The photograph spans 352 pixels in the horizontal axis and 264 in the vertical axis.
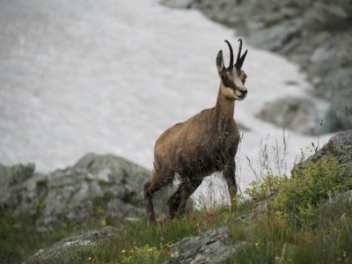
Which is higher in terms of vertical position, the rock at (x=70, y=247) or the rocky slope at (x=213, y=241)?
the rocky slope at (x=213, y=241)

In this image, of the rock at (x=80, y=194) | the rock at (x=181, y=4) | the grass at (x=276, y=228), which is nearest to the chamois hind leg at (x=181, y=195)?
the grass at (x=276, y=228)

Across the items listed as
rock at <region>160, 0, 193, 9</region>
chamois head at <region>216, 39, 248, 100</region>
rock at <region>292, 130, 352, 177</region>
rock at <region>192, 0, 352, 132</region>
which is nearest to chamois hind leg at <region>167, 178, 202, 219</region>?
chamois head at <region>216, 39, 248, 100</region>

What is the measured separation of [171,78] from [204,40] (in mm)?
4083

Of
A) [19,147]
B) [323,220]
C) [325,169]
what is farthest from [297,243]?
[19,147]

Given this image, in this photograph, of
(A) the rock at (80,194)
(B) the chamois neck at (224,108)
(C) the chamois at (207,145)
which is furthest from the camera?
(A) the rock at (80,194)

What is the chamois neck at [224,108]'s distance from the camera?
11172 mm

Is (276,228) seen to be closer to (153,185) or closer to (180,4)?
Result: (153,185)

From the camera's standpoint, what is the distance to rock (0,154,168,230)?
56.6 ft

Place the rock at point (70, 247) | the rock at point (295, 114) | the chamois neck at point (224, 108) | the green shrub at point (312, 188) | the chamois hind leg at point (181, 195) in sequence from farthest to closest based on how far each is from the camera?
the rock at point (295, 114)
the chamois hind leg at point (181, 195)
the chamois neck at point (224, 108)
the rock at point (70, 247)
the green shrub at point (312, 188)

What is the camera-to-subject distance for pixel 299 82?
31828 mm

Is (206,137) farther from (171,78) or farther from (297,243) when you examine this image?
(171,78)

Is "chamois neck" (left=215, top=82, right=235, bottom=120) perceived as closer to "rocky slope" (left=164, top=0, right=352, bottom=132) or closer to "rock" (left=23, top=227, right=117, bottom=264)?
"rock" (left=23, top=227, right=117, bottom=264)

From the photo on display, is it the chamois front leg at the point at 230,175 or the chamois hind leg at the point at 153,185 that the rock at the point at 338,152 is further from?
the chamois hind leg at the point at 153,185

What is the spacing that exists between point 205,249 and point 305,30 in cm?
2828
